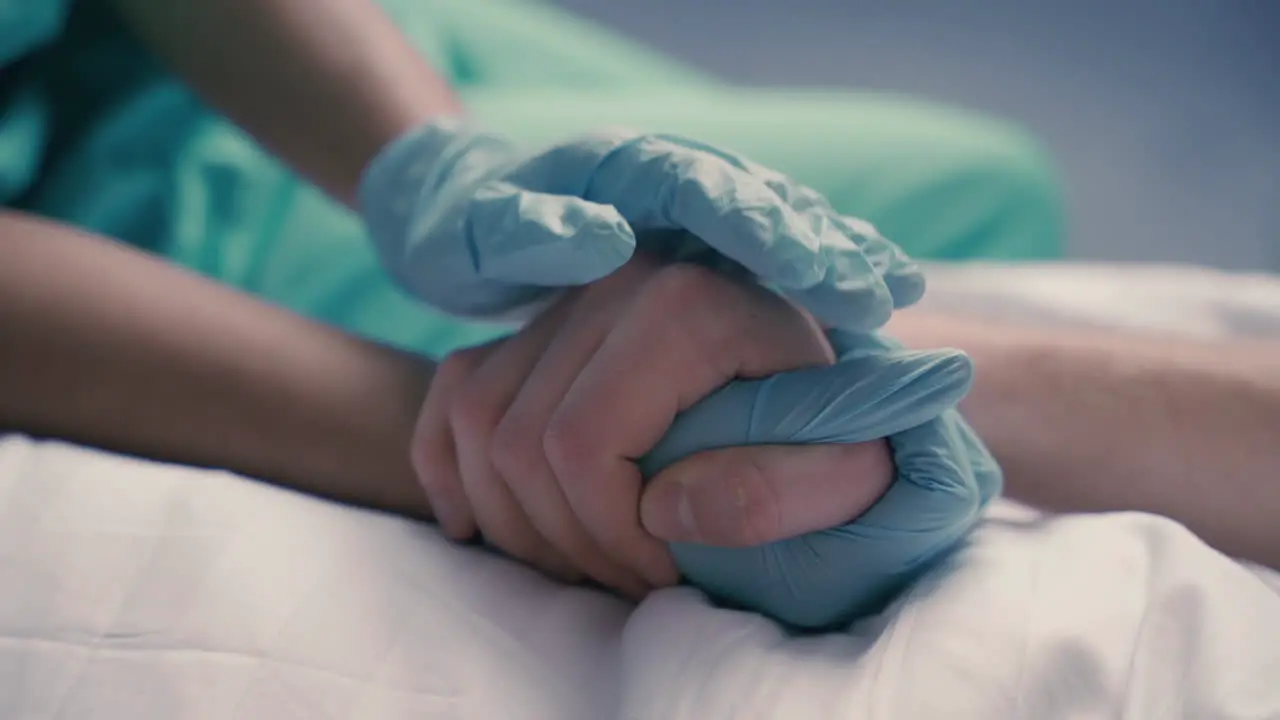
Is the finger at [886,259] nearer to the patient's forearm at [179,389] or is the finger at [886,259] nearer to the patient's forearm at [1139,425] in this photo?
the patient's forearm at [1139,425]

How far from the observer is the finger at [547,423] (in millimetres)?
414

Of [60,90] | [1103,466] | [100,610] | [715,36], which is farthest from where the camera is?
[715,36]

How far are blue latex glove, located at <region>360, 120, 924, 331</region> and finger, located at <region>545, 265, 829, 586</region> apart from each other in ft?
0.06

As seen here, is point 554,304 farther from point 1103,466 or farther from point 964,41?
point 964,41

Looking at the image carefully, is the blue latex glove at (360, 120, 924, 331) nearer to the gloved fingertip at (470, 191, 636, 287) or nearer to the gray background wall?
the gloved fingertip at (470, 191, 636, 287)

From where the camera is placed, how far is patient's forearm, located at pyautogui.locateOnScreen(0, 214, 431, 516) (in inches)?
19.4

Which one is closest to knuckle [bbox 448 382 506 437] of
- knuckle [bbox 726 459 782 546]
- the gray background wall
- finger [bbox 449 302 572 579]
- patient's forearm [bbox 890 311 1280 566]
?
finger [bbox 449 302 572 579]

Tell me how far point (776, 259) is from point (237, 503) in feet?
0.77

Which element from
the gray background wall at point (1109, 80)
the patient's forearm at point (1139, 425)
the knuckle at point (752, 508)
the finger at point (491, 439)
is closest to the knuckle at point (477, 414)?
the finger at point (491, 439)

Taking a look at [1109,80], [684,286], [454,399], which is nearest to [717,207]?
[684,286]

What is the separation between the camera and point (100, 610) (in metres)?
0.37

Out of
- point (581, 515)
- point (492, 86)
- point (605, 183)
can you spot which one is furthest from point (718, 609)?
point (492, 86)

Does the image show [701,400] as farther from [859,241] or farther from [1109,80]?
[1109,80]

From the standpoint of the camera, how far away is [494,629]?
40cm
